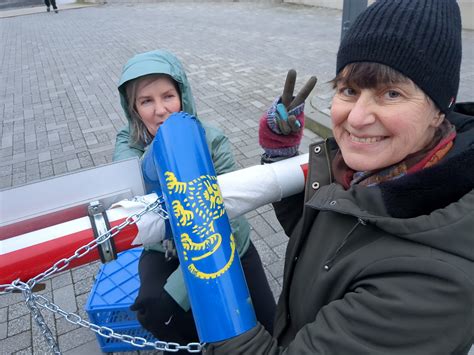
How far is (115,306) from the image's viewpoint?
6.68 ft

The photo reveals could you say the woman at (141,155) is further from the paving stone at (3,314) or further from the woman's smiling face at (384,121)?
the paving stone at (3,314)

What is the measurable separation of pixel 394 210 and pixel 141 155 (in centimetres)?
135

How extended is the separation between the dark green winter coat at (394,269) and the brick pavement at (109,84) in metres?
1.71

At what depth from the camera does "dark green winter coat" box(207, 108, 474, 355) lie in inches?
31.6

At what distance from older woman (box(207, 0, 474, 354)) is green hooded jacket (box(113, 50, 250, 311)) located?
2.32 feet

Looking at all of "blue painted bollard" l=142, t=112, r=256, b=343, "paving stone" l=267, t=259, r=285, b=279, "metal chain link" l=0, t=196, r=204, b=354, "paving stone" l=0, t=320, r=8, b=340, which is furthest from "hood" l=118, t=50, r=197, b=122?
"paving stone" l=0, t=320, r=8, b=340

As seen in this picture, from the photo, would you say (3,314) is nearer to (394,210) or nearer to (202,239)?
(202,239)

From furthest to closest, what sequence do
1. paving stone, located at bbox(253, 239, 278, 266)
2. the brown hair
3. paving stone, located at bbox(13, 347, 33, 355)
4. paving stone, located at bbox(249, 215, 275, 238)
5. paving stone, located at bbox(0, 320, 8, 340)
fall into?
paving stone, located at bbox(249, 215, 275, 238) → paving stone, located at bbox(253, 239, 278, 266) → paving stone, located at bbox(0, 320, 8, 340) → paving stone, located at bbox(13, 347, 33, 355) → the brown hair

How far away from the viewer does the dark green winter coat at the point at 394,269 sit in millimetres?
803

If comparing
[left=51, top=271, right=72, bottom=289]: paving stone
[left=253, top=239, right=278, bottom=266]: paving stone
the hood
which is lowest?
[left=51, top=271, right=72, bottom=289]: paving stone

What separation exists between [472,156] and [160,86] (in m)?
1.41

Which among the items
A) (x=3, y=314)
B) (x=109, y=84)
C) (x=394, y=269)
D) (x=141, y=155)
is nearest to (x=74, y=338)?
(x=3, y=314)

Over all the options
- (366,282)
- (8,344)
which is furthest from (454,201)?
(8,344)

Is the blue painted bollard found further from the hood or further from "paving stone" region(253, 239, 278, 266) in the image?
"paving stone" region(253, 239, 278, 266)
